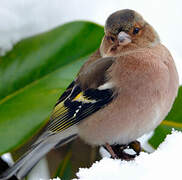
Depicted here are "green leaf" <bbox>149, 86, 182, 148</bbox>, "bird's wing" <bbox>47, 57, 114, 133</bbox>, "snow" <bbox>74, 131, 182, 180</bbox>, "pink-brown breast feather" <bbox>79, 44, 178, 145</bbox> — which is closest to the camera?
"snow" <bbox>74, 131, 182, 180</bbox>

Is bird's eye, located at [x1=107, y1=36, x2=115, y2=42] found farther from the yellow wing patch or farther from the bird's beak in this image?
the yellow wing patch

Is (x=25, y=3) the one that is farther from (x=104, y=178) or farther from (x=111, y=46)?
(x=104, y=178)

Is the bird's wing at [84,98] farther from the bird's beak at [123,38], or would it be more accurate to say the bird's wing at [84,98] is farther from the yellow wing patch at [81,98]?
the bird's beak at [123,38]

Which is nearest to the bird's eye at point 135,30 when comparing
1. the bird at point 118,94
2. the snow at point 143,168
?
the bird at point 118,94

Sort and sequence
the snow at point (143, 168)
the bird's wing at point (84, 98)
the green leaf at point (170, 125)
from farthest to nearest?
1. the green leaf at point (170, 125)
2. the bird's wing at point (84, 98)
3. the snow at point (143, 168)

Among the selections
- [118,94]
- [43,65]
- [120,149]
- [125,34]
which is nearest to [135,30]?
[125,34]

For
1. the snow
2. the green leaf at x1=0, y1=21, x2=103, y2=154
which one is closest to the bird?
the green leaf at x1=0, y1=21, x2=103, y2=154
